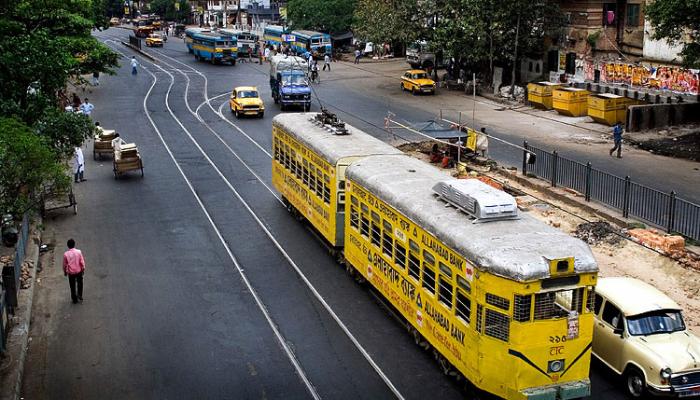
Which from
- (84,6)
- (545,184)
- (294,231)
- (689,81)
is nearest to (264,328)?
(294,231)

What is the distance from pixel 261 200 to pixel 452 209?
13782 mm

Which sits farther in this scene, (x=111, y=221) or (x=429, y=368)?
(x=111, y=221)

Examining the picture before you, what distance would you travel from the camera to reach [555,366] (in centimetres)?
1264

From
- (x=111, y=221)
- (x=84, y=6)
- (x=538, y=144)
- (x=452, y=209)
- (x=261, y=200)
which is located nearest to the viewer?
(x=452, y=209)

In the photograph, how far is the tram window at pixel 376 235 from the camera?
55.6 feet

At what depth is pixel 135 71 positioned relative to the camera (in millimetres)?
66938

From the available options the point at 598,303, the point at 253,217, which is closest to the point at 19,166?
the point at 253,217

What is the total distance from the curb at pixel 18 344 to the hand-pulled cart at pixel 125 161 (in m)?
9.91

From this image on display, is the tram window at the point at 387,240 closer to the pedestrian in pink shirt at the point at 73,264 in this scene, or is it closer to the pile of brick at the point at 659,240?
the pedestrian in pink shirt at the point at 73,264

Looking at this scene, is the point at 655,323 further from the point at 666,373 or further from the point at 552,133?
the point at 552,133

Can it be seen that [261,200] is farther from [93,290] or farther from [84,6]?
[84,6]

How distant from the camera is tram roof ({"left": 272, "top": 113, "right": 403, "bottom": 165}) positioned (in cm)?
2009

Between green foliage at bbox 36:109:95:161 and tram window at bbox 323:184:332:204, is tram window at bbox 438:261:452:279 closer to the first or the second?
tram window at bbox 323:184:332:204

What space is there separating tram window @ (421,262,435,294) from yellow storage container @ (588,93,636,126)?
2987 cm
